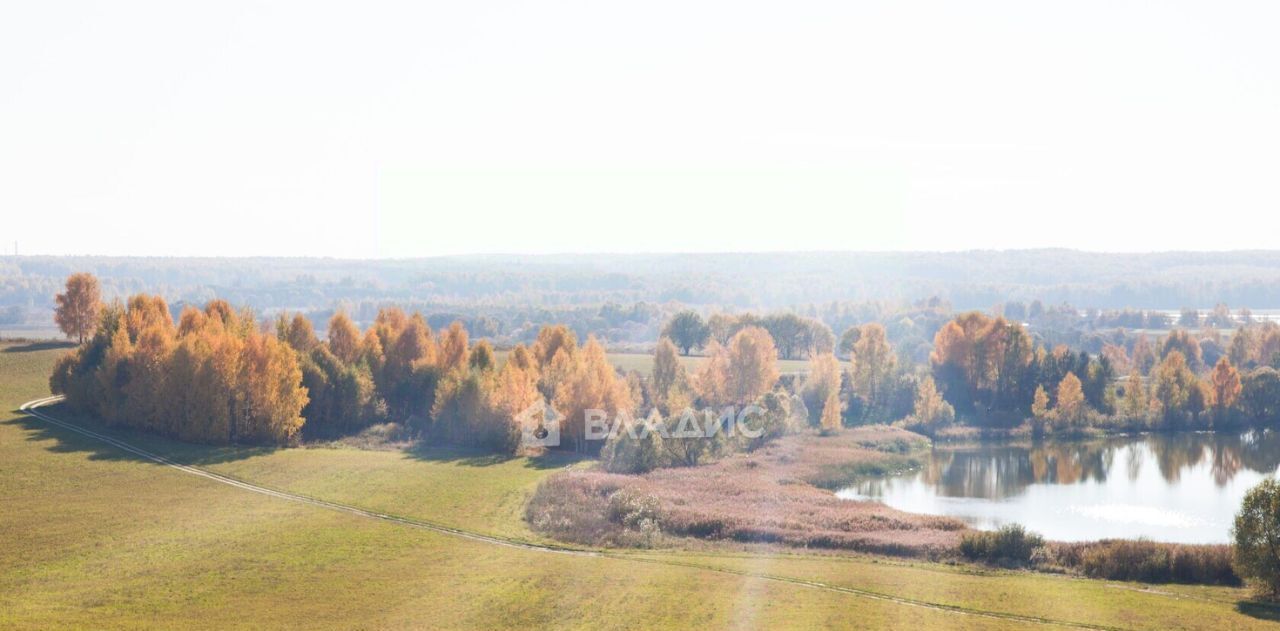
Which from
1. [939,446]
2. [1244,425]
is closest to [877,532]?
[939,446]

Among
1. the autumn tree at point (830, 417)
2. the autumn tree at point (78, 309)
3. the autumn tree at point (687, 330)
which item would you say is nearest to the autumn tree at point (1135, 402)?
the autumn tree at point (830, 417)

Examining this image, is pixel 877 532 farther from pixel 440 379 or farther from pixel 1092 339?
pixel 1092 339

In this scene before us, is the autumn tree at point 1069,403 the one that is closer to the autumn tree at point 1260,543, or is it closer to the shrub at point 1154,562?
the shrub at point 1154,562

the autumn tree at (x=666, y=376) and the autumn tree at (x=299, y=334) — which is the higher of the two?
the autumn tree at (x=299, y=334)

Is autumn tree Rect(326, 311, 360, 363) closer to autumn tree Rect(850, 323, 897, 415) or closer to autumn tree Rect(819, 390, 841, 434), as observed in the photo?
autumn tree Rect(819, 390, 841, 434)

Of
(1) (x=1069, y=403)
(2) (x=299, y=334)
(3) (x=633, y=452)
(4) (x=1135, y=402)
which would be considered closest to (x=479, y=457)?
(3) (x=633, y=452)

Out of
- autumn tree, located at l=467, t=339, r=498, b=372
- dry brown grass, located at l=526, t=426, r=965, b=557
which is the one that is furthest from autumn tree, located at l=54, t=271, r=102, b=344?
dry brown grass, located at l=526, t=426, r=965, b=557
